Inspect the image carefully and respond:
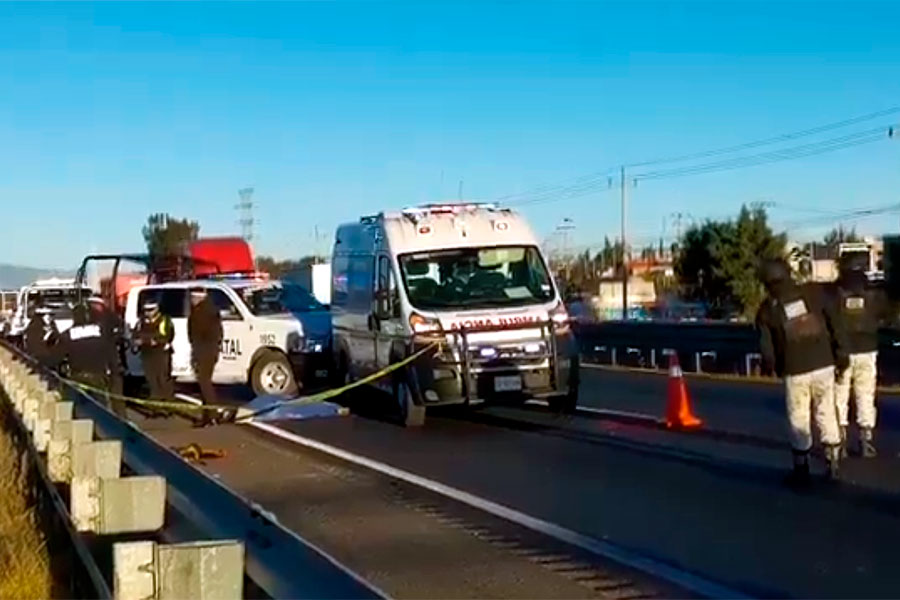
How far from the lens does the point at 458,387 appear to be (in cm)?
1781


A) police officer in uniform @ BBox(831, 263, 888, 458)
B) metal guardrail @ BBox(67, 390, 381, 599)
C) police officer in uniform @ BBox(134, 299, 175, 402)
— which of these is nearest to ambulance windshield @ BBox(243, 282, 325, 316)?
police officer in uniform @ BBox(134, 299, 175, 402)

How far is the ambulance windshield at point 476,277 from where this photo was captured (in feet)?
60.8

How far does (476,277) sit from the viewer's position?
18.8 meters

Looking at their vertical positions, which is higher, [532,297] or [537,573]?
[532,297]

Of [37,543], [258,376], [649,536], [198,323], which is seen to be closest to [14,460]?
[37,543]

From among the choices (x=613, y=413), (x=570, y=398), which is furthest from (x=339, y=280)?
(x=613, y=413)

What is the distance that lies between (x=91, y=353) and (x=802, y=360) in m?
10.9

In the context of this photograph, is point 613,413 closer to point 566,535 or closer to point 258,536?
point 566,535

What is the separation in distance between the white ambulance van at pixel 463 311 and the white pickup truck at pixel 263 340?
3.63 meters

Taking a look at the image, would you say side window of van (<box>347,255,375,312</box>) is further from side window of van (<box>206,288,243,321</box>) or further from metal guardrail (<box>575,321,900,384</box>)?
metal guardrail (<box>575,321,900,384</box>)

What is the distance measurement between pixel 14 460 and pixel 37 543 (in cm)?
456

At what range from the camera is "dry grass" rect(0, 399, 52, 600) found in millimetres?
7715

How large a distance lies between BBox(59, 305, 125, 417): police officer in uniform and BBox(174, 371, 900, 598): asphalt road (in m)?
2.38

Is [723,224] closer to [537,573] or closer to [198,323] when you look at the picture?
[198,323]
